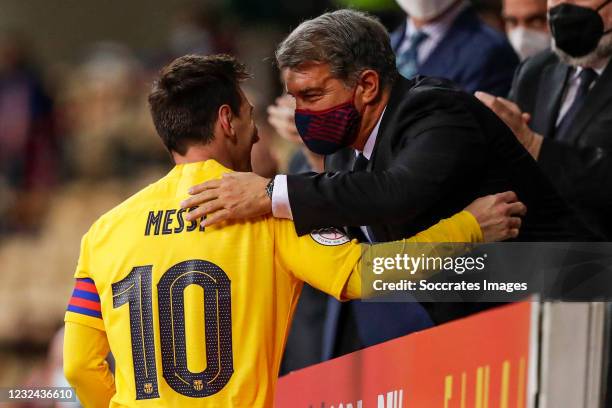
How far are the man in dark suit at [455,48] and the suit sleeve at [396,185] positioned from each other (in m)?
1.53

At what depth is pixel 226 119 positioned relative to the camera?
3467mm

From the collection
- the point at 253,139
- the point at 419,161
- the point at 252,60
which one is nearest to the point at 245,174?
the point at 253,139

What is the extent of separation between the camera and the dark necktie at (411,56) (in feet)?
17.1

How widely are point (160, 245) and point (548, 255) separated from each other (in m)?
0.96

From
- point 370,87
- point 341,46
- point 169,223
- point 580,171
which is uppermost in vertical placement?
point 341,46

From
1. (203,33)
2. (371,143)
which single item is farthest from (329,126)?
(203,33)

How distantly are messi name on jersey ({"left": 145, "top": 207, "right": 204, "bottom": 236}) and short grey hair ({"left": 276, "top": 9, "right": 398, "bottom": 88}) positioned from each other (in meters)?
0.57

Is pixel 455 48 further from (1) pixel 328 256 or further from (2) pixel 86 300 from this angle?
(2) pixel 86 300

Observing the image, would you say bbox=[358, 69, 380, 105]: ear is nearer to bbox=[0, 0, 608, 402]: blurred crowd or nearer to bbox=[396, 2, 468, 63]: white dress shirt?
bbox=[396, 2, 468, 63]: white dress shirt

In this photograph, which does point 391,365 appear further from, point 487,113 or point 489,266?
point 487,113

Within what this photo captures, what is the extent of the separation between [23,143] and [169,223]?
689 centimetres

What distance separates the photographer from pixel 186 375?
132 inches

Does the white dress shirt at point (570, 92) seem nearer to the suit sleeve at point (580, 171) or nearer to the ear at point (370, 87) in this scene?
the suit sleeve at point (580, 171)

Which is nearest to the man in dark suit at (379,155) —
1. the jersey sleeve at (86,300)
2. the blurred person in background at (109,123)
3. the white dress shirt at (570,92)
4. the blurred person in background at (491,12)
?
the jersey sleeve at (86,300)
